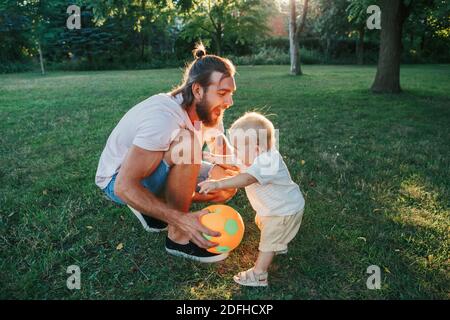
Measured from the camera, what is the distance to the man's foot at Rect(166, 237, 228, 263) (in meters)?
2.66

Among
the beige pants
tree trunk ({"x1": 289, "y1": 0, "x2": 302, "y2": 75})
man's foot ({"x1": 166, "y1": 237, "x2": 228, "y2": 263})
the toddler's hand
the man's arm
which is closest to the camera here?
the man's arm

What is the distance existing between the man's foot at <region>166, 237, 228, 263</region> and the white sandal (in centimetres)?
24

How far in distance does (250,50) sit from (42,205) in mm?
33585

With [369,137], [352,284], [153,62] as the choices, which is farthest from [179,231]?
[153,62]

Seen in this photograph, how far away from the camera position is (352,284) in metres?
2.46

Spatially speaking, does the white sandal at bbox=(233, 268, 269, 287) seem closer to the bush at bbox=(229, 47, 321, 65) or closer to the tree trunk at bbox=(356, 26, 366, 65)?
the bush at bbox=(229, 47, 321, 65)

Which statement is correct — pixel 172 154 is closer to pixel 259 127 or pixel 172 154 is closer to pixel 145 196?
pixel 145 196

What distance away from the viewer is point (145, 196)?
246cm

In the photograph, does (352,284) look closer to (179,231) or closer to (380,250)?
(380,250)

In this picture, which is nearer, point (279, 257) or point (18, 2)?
point (279, 257)

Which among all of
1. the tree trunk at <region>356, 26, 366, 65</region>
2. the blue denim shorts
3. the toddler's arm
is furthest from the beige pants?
the tree trunk at <region>356, 26, 366, 65</region>

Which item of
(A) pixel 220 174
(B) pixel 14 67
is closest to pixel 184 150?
(A) pixel 220 174

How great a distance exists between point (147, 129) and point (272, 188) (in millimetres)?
950

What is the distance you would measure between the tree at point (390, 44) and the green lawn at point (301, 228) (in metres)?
4.82
